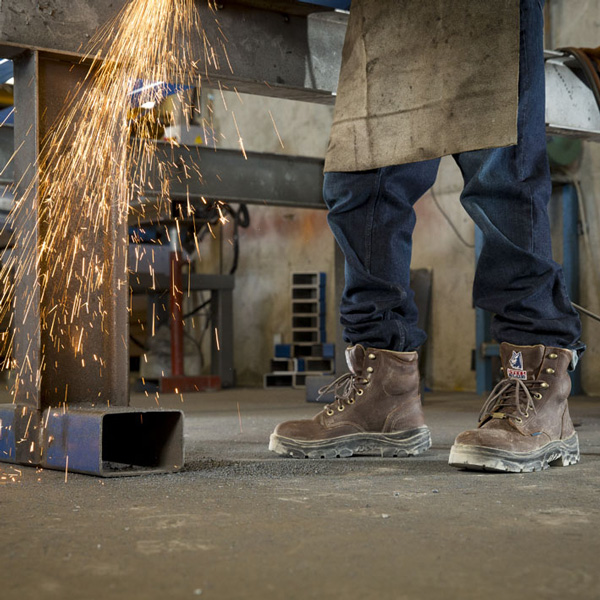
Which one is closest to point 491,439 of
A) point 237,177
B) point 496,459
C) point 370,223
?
point 496,459

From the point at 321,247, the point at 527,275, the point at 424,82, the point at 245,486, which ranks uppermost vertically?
the point at 321,247

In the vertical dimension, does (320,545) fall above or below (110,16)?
below

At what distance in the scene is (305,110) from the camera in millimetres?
7426

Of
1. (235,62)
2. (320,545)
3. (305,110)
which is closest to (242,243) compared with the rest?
(305,110)

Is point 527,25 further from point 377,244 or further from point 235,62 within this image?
point 235,62

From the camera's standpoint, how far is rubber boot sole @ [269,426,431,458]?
194 cm

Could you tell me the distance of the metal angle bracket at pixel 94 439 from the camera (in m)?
1.65

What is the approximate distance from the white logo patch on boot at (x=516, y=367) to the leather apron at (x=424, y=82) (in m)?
0.43

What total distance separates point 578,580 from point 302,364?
609 centimetres

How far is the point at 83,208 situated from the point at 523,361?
978 millimetres

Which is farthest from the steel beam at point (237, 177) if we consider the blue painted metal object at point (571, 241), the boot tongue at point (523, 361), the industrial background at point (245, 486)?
the boot tongue at point (523, 361)

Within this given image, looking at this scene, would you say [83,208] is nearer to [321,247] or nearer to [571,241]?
[571,241]

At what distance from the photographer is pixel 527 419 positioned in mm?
1736

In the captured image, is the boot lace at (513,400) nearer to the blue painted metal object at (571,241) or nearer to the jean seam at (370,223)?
the jean seam at (370,223)
